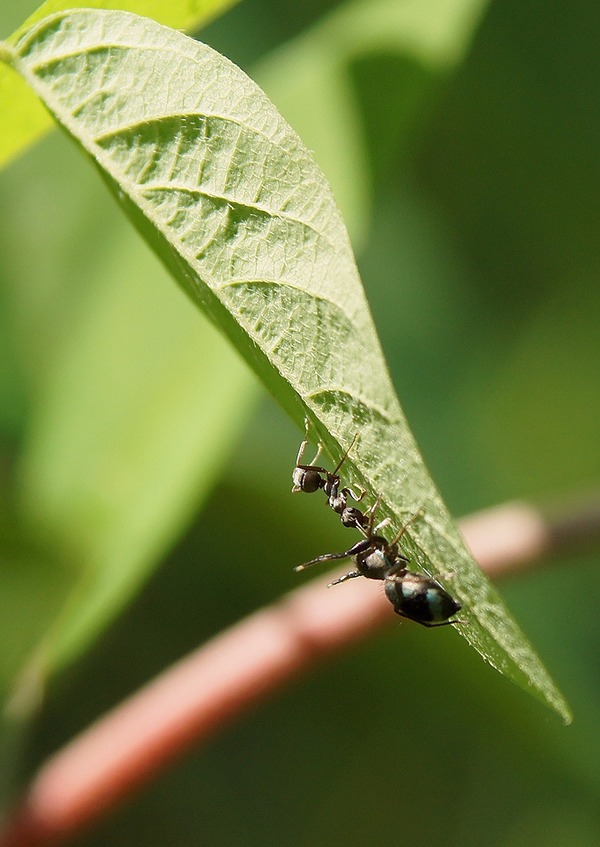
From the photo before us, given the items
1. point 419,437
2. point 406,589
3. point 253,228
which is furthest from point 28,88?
point 419,437

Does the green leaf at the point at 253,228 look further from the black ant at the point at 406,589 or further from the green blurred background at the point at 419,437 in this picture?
the green blurred background at the point at 419,437

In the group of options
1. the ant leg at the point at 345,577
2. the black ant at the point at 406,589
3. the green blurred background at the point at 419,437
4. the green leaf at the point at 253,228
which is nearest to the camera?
the green leaf at the point at 253,228

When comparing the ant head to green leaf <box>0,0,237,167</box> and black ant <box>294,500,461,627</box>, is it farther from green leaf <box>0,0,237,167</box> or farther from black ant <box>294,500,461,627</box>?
green leaf <box>0,0,237,167</box>

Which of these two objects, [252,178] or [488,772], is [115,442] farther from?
[488,772]

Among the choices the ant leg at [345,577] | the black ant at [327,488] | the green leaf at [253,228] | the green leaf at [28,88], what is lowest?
the ant leg at [345,577]

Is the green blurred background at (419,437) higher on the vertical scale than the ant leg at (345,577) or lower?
lower

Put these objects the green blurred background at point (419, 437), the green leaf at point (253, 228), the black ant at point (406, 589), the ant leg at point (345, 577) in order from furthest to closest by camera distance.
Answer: the green blurred background at point (419, 437) < the ant leg at point (345, 577) < the black ant at point (406, 589) < the green leaf at point (253, 228)

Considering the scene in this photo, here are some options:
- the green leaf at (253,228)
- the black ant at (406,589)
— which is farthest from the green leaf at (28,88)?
the black ant at (406,589)

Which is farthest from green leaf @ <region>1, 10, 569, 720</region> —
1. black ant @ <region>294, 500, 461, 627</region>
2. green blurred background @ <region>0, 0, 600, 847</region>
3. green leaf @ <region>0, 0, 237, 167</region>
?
green blurred background @ <region>0, 0, 600, 847</region>

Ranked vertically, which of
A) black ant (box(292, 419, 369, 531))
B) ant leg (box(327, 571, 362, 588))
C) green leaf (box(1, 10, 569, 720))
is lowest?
ant leg (box(327, 571, 362, 588))
